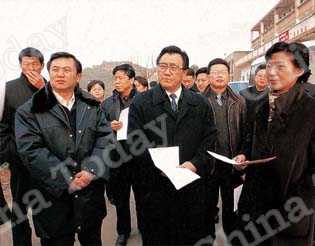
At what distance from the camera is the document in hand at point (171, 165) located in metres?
2.79

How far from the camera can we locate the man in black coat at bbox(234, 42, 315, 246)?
2.50 meters

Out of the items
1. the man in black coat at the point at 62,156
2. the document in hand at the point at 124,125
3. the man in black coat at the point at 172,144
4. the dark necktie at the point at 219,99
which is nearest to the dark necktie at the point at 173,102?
the man in black coat at the point at 172,144

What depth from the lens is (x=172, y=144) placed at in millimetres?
2984

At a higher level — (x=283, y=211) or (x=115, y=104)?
(x=115, y=104)

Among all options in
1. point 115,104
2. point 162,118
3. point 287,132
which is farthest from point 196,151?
point 115,104

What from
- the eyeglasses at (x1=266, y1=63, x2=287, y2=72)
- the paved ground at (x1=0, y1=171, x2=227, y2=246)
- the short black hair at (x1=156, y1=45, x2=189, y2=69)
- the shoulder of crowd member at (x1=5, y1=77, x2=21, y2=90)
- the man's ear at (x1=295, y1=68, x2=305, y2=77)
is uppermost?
the short black hair at (x1=156, y1=45, x2=189, y2=69)

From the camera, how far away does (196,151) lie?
120 inches

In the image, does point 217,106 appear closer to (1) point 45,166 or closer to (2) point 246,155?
(2) point 246,155

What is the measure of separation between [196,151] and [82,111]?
0.94 m

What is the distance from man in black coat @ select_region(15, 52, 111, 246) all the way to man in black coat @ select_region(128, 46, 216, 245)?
1.17 feet

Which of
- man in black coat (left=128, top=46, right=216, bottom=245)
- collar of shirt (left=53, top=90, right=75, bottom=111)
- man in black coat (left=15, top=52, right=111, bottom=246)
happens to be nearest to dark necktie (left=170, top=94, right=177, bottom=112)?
man in black coat (left=128, top=46, right=216, bottom=245)

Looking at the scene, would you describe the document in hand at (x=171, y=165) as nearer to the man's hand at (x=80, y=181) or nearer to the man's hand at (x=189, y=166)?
the man's hand at (x=189, y=166)

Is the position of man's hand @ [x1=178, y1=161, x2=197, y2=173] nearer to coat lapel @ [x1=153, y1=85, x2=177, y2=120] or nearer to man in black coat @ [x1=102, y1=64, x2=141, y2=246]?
coat lapel @ [x1=153, y1=85, x2=177, y2=120]

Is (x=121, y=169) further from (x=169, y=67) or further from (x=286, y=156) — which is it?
(x=286, y=156)
